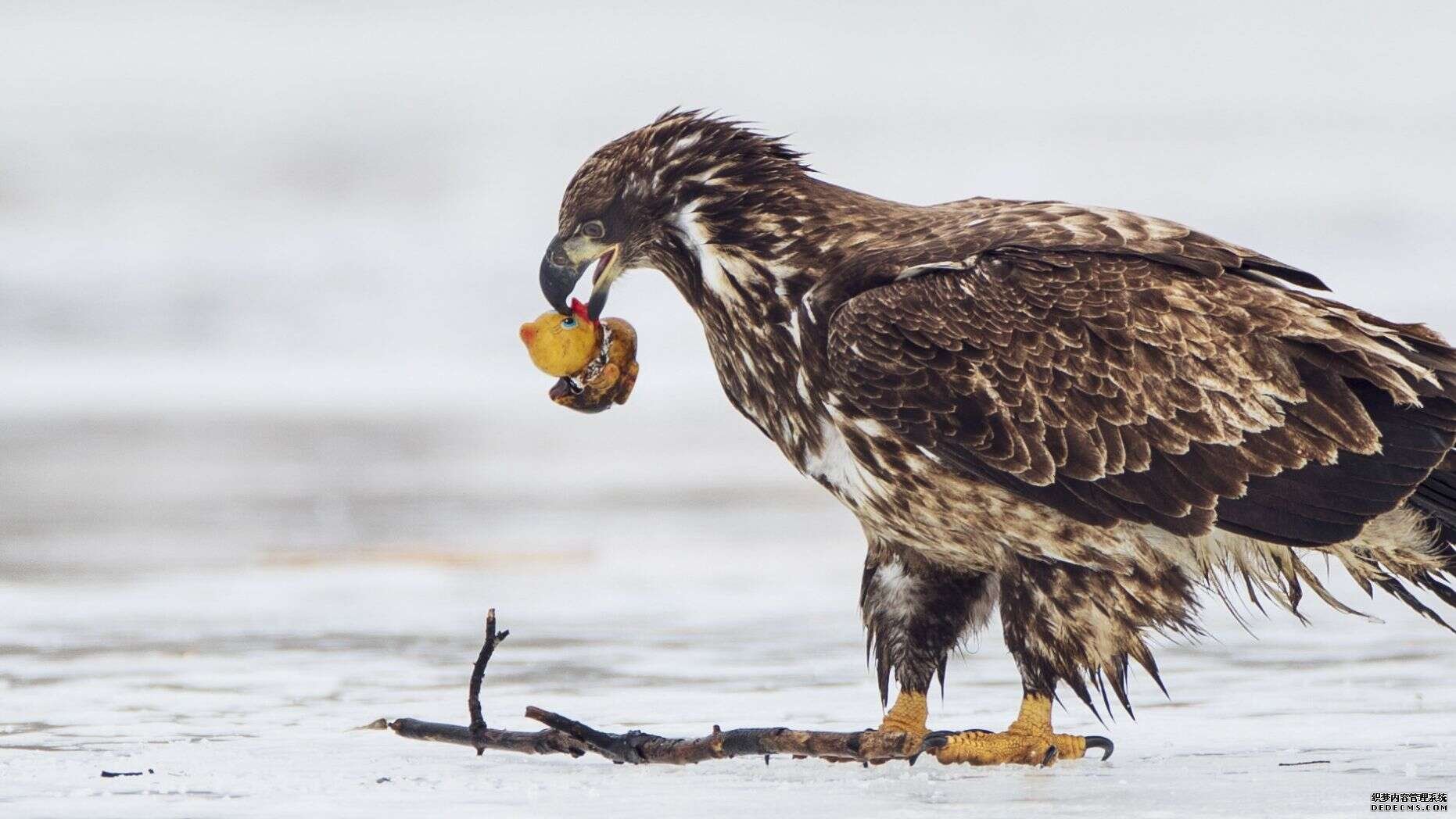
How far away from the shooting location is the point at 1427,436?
5.51 meters

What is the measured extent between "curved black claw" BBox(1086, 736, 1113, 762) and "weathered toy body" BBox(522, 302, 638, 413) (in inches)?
65.5

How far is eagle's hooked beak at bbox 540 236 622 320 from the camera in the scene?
240 inches

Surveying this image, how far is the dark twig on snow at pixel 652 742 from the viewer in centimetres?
514

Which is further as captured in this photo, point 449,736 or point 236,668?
point 236,668

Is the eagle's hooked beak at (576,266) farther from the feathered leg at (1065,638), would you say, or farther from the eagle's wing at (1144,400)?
the feathered leg at (1065,638)

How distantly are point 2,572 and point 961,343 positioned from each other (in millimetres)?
5499

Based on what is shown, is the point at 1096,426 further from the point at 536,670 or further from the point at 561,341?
the point at 536,670

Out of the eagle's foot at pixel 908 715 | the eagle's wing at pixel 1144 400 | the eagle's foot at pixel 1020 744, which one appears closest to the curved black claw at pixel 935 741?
the eagle's foot at pixel 1020 744

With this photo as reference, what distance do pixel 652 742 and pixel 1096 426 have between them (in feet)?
4.54


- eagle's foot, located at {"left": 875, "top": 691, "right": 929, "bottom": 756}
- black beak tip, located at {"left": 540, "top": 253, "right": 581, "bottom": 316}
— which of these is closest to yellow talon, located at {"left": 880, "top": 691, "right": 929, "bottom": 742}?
eagle's foot, located at {"left": 875, "top": 691, "right": 929, "bottom": 756}

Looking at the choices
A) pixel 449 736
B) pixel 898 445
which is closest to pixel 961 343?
pixel 898 445

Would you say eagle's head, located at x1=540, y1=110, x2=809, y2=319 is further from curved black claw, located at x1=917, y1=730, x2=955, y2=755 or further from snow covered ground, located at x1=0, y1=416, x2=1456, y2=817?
curved black claw, located at x1=917, y1=730, x2=955, y2=755

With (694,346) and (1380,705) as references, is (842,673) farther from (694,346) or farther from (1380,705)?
(694,346)

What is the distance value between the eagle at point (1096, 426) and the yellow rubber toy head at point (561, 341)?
1.78 feet
